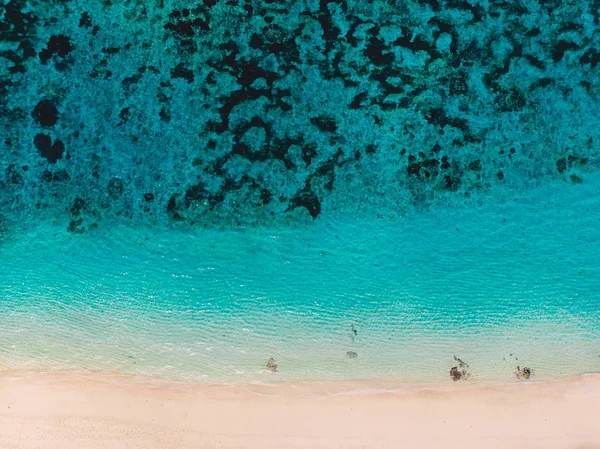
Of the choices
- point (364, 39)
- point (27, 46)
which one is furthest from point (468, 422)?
point (27, 46)

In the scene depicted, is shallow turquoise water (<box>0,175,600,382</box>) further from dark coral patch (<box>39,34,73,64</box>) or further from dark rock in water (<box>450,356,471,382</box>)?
dark coral patch (<box>39,34,73,64</box>)

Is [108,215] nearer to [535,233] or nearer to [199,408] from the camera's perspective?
[199,408]

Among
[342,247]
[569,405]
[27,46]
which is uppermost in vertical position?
[27,46]

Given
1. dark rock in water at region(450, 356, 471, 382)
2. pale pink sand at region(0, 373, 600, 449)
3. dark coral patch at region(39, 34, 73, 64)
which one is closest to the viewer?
pale pink sand at region(0, 373, 600, 449)

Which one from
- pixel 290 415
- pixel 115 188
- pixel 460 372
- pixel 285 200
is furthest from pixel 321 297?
pixel 115 188

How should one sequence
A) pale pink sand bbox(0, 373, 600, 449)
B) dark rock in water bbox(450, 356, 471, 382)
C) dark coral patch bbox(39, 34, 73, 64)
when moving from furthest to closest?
1. dark coral patch bbox(39, 34, 73, 64)
2. dark rock in water bbox(450, 356, 471, 382)
3. pale pink sand bbox(0, 373, 600, 449)

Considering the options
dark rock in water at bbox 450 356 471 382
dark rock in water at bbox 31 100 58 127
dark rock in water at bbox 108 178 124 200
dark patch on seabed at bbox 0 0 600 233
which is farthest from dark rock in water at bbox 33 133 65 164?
dark rock in water at bbox 450 356 471 382
